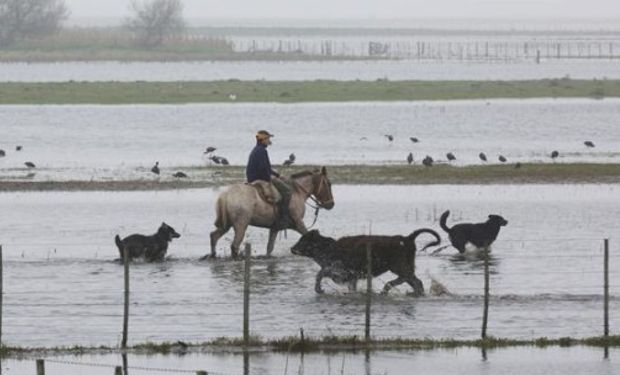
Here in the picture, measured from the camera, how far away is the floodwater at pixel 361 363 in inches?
768

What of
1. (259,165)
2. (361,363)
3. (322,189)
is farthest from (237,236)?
(361,363)

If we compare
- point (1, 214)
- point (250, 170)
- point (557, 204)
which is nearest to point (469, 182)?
point (557, 204)

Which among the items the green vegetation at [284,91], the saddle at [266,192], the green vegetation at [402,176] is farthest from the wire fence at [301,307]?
the green vegetation at [284,91]

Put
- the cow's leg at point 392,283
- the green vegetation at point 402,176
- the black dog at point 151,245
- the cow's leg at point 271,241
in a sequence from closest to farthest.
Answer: the cow's leg at point 392,283 < the black dog at point 151,245 < the cow's leg at point 271,241 < the green vegetation at point 402,176

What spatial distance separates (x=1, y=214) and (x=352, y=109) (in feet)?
133

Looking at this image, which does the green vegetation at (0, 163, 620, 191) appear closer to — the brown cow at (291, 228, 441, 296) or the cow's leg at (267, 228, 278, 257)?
the cow's leg at (267, 228, 278, 257)

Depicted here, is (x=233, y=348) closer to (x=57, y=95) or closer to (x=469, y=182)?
(x=469, y=182)

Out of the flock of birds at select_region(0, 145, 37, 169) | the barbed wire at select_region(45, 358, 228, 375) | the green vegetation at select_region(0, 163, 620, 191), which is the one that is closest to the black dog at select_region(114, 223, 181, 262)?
the barbed wire at select_region(45, 358, 228, 375)

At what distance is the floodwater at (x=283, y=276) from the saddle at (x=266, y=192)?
995 mm

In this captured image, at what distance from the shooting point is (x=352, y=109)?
76.0 meters

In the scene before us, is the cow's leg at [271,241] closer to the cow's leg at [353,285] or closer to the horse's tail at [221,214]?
the horse's tail at [221,214]

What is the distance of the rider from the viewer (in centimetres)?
2827

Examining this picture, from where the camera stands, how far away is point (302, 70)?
125 metres

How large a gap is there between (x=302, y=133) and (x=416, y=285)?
124 ft
